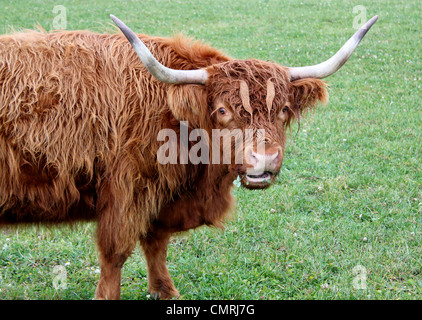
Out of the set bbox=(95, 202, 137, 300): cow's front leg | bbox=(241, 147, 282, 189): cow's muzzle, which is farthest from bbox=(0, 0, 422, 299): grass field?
bbox=(241, 147, 282, 189): cow's muzzle

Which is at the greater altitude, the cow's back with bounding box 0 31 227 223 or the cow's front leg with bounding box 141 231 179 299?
the cow's back with bounding box 0 31 227 223

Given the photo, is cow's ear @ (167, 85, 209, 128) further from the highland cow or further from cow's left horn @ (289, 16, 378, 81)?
cow's left horn @ (289, 16, 378, 81)

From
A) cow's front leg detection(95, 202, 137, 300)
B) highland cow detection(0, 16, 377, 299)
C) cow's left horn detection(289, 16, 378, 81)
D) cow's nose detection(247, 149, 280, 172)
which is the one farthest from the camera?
cow's left horn detection(289, 16, 378, 81)

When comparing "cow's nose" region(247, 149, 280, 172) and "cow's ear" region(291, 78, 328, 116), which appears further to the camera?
"cow's ear" region(291, 78, 328, 116)

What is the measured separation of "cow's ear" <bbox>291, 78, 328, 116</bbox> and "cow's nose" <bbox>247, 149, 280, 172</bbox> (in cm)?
69

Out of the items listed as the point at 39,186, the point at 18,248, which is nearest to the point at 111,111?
the point at 39,186

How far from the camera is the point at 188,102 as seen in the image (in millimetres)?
3389

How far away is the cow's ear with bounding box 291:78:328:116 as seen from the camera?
368 centimetres

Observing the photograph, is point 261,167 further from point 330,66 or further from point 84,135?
point 84,135

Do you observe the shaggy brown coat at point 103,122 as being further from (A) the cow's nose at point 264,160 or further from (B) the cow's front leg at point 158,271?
(B) the cow's front leg at point 158,271

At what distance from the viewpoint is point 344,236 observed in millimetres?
4922

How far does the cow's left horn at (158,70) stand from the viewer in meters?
3.19

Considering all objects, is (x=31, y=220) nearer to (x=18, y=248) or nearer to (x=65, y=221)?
(x=65, y=221)

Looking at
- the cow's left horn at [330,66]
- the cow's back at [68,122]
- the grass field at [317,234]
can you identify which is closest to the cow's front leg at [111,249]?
the cow's back at [68,122]
